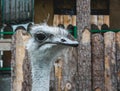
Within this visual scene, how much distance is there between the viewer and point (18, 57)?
630 centimetres

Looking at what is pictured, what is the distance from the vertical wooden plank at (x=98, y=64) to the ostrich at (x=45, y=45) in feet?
11.1

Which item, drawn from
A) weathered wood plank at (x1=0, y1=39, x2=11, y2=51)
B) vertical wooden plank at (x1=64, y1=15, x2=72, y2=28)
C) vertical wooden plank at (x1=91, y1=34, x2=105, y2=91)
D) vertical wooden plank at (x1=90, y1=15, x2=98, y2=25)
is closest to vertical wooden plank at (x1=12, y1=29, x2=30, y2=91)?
weathered wood plank at (x1=0, y1=39, x2=11, y2=51)

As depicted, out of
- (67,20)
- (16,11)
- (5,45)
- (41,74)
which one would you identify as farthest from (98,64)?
(41,74)

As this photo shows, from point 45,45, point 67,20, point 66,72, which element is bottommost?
point 66,72

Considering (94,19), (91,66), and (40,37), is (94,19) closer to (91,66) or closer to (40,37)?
(91,66)

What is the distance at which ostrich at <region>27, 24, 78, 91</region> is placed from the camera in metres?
3.23

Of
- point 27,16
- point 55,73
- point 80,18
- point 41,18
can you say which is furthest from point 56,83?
point 41,18

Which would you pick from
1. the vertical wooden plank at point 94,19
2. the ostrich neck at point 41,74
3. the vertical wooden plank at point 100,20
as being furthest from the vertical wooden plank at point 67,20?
the ostrich neck at point 41,74

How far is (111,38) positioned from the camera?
21.7 ft

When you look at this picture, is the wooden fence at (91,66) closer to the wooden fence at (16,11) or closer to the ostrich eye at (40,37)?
the wooden fence at (16,11)

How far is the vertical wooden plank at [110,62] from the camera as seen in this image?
21.6ft

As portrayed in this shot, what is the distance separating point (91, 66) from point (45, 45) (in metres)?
3.46

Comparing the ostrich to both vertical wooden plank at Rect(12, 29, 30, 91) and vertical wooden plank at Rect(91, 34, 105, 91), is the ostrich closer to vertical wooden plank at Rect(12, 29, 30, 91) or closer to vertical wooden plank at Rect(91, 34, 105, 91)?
vertical wooden plank at Rect(12, 29, 30, 91)

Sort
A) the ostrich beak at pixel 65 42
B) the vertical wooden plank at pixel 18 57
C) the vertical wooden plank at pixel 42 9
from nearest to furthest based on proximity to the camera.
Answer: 1. the ostrich beak at pixel 65 42
2. the vertical wooden plank at pixel 18 57
3. the vertical wooden plank at pixel 42 9
